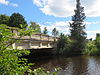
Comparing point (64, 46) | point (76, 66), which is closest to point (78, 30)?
point (64, 46)

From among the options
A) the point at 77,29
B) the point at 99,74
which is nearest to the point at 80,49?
the point at 77,29

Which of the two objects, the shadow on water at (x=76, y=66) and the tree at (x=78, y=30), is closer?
the shadow on water at (x=76, y=66)

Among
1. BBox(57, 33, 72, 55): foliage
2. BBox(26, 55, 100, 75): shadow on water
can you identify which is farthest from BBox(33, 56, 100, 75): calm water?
BBox(57, 33, 72, 55): foliage

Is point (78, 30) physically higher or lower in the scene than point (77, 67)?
higher

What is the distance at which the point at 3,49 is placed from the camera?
218 centimetres

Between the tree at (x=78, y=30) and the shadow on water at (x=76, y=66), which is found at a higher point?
the tree at (x=78, y=30)

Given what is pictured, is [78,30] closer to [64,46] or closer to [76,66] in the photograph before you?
[64,46]

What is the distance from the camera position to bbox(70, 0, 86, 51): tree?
30.1m

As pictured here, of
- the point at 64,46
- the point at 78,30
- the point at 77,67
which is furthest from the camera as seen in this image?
the point at 78,30

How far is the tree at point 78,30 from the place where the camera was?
98.7ft

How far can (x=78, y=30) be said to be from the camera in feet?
114

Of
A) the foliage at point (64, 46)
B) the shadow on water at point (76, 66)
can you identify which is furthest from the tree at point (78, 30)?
the shadow on water at point (76, 66)

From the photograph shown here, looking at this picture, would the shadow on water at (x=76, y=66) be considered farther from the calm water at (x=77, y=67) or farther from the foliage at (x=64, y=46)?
the foliage at (x=64, y=46)

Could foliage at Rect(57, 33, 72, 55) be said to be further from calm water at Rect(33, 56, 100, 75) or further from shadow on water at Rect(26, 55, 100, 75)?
calm water at Rect(33, 56, 100, 75)
